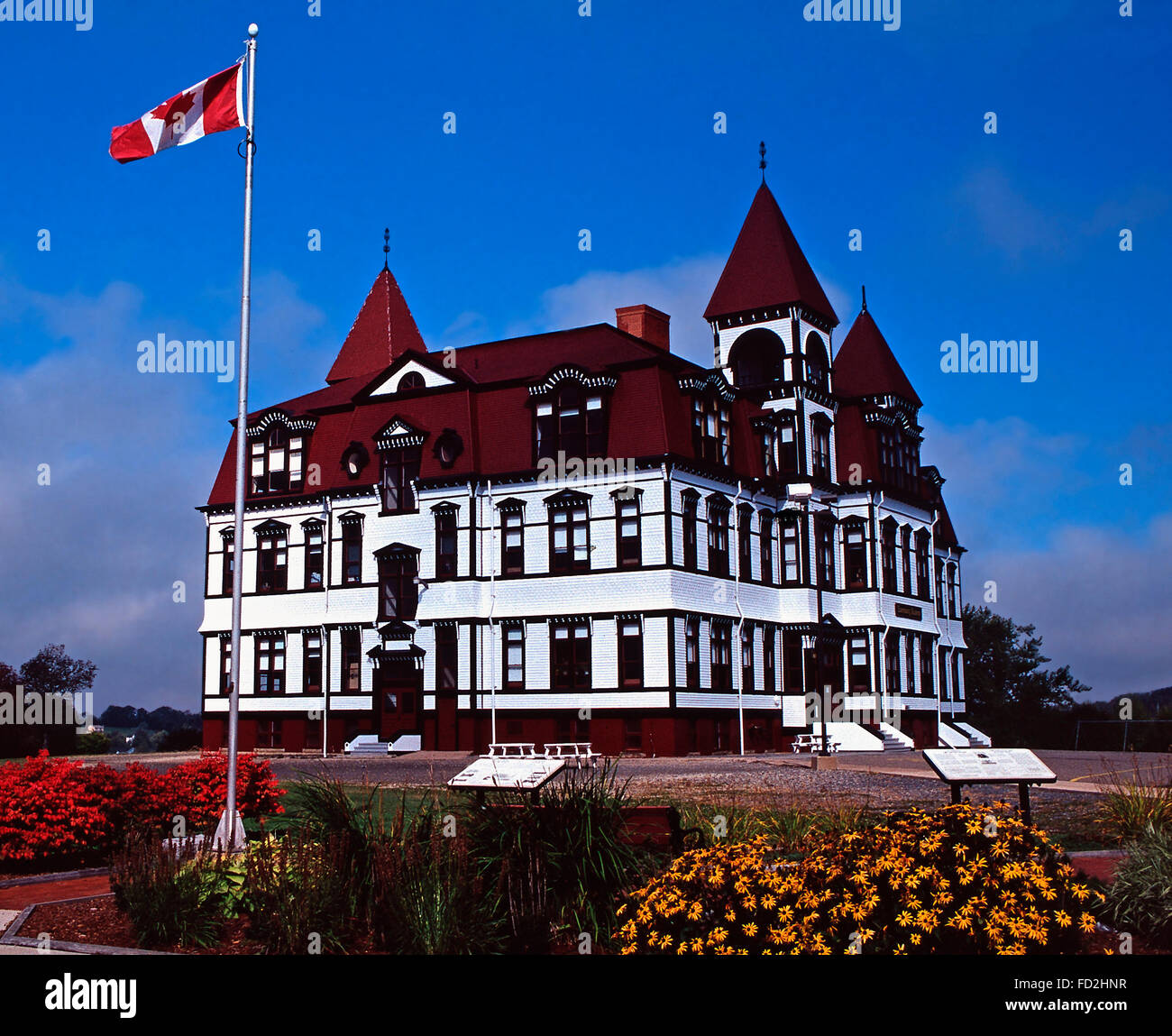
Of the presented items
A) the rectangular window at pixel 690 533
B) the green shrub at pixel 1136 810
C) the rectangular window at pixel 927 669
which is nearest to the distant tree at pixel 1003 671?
the rectangular window at pixel 927 669

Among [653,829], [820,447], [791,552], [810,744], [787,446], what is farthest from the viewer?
[820,447]

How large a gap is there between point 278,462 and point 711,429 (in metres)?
17.8

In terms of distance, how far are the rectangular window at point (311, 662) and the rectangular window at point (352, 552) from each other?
8.69 ft

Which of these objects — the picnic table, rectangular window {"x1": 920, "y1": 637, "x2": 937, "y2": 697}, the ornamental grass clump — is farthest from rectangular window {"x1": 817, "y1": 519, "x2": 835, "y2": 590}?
the ornamental grass clump

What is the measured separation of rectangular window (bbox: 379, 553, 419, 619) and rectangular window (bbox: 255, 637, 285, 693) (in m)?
5.52

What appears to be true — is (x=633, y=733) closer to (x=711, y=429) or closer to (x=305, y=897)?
(x=711, y=429)

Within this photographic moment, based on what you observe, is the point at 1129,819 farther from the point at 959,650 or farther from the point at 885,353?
the point at 959,650

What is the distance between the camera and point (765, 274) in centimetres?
4878

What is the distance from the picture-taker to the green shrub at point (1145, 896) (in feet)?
34.0

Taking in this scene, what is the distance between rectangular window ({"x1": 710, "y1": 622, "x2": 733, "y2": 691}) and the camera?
43750mm

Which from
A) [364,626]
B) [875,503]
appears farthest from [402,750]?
[875,503]

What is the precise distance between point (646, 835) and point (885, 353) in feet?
147

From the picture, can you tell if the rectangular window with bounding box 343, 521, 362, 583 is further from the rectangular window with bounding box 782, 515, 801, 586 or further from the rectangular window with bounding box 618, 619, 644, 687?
the rectangular window with bounding box 782, 515, 801, 586

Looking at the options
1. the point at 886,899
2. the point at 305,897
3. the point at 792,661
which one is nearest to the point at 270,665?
the point at 792,661
